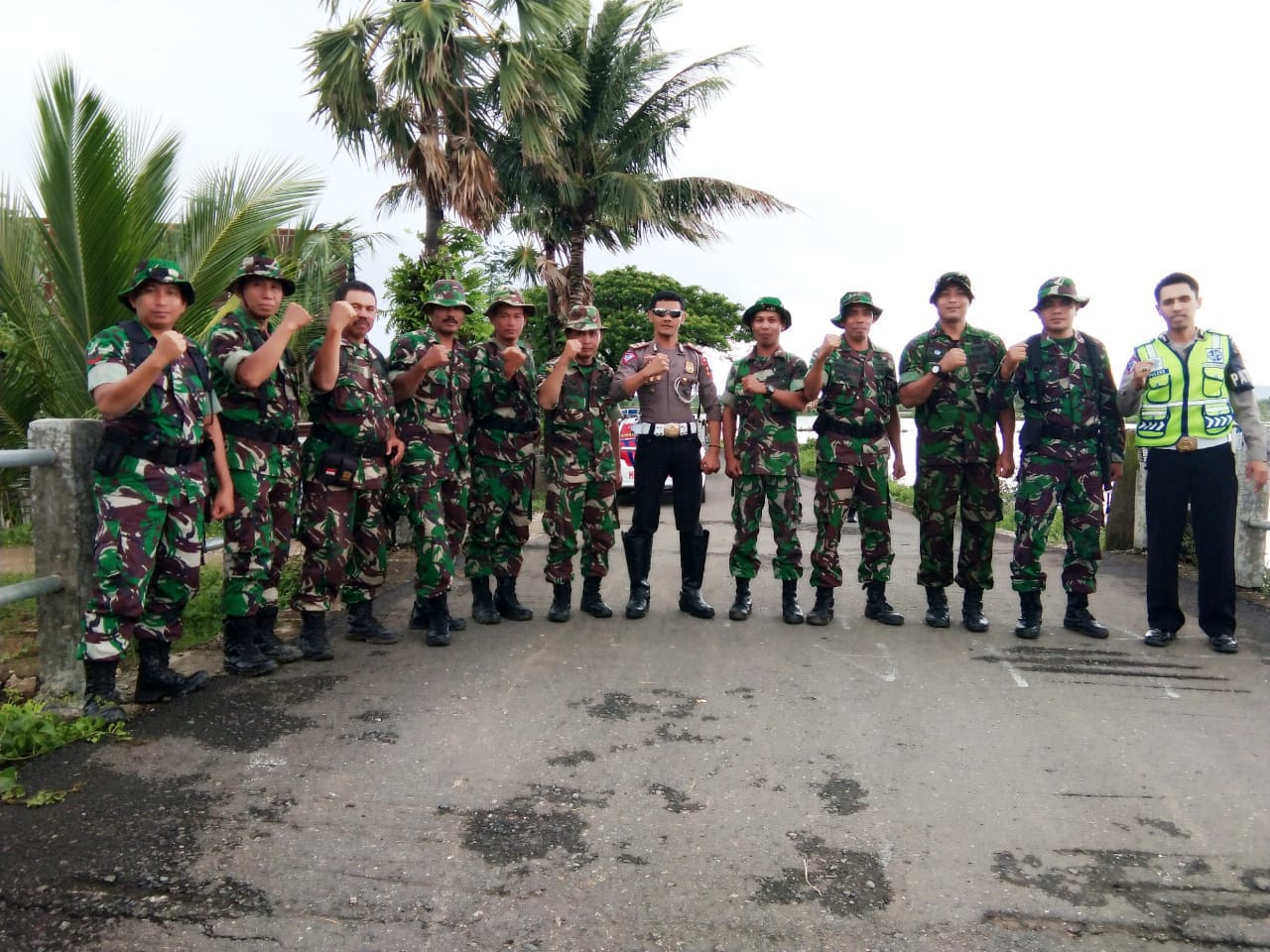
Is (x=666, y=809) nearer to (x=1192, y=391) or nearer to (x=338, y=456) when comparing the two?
(x=338, y=456)

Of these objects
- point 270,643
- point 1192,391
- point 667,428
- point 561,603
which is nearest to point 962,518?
point 1192,391

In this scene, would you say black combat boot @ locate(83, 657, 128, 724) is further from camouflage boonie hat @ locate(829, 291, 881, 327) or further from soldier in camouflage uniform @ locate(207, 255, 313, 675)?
camouflage boonie hat @ locate(829, 291, 881, 327)

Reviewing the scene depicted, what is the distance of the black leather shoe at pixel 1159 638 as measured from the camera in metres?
5.12

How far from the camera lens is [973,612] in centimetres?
552

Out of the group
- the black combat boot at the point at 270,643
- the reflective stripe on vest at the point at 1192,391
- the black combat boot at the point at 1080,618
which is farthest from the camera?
the black combat boot at the point at 1080,618

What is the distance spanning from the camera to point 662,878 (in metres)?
2.54

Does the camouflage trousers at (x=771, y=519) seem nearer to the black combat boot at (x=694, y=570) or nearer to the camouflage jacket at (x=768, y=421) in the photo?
the camouflage jacket at (x=768, y=421)

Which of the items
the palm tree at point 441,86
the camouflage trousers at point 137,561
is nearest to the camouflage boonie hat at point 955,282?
the camouflage trousers at point 137,561

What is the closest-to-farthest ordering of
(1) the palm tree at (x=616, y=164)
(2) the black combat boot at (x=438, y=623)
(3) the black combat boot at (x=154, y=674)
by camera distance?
1. (3) the black combat boot at (x=154, y=674)
2. (2) the black combat boot at (x=438, y=623)
3. (1) the palm tree at (x=616, y=164)

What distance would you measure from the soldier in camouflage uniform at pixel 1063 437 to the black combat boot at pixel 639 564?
7.04ft

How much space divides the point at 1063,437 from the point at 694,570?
2269 millimetres

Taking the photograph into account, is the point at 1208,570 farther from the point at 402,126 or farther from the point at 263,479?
the point at 402,126

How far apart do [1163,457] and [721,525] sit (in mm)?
6434

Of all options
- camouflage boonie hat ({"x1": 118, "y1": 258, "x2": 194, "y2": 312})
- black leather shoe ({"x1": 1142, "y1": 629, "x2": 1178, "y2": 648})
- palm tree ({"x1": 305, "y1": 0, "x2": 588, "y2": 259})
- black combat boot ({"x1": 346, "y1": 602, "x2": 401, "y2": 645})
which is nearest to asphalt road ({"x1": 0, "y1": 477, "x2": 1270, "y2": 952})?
black combat boot ({"x1": 346, "y1": 602, "x2": 401, "y2": 645})
